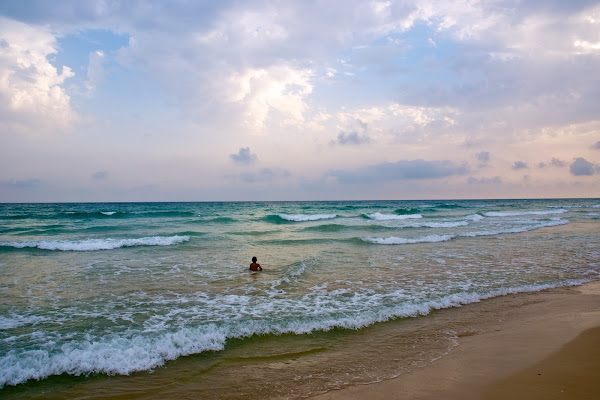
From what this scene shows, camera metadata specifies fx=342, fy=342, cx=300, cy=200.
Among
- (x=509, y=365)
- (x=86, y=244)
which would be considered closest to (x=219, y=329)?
(x=509, y=365)

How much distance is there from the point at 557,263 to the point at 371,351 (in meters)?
12.7

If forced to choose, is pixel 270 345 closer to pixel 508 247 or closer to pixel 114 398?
pixel 114 398

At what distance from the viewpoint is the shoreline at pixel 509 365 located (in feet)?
16.2

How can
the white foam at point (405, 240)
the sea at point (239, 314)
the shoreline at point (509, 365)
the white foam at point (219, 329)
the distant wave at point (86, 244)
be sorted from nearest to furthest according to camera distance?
1. the shoreline at point (509, 365)
2. the sea at point (239, 314)
3. the white foam at point (219, 329)
4. the distant wave at point (86, 244)
5. the white foam at point (405, 240)

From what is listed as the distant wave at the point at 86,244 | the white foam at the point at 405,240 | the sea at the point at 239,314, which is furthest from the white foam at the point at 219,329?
the distant wave at the point at 86,244

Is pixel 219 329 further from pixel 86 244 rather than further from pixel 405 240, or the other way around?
pixel 405 240

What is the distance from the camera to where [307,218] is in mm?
43719

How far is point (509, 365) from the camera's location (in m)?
5.73

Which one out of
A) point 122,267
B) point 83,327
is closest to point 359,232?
point 122,267

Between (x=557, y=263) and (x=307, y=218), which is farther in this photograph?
(x=307, y=218)

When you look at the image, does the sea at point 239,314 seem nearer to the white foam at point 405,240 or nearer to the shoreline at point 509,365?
the shoreline at point 509,365

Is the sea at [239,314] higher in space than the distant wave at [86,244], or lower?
lower

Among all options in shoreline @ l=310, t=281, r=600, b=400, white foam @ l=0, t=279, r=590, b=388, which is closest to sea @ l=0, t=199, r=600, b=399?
white foam @ l=0, t=279, r=590, b=388

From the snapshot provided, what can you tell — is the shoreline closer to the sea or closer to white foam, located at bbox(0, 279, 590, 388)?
the sea
